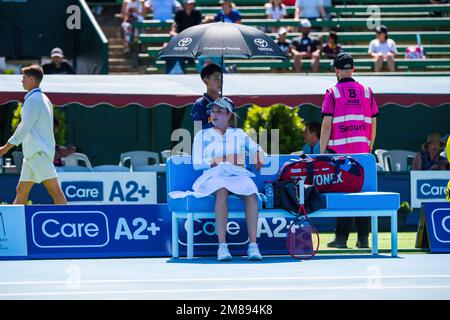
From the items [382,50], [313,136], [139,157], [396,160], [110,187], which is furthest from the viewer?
[382,50]

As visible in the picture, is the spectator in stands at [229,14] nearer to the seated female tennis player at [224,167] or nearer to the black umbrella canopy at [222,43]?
the black umbrella canopy at [222,43]

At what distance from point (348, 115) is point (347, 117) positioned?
1.0 inches

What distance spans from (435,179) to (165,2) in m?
9.33

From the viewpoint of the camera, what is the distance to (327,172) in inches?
456

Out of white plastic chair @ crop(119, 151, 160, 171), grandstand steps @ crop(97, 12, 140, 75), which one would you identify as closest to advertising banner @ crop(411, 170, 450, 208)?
white plastic chair @ crop(119, 151, 160, 171)

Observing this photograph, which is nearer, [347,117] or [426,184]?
[347,117]

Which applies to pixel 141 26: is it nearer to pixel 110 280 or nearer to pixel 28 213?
pixel 28 213

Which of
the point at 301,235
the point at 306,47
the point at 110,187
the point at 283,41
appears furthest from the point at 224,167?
the point at 306,47

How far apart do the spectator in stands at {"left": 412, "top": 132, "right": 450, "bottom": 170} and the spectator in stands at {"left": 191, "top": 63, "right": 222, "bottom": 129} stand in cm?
731

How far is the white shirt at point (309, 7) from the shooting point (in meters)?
25.4

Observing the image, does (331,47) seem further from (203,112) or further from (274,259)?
(274,259)

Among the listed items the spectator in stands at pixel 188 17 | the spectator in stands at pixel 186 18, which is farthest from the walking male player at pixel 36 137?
the spectator in stands at pixel 188 17

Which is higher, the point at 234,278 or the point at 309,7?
the point at 309,7

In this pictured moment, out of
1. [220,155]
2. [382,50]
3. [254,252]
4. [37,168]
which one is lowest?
[254,252]
